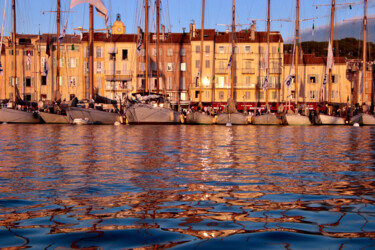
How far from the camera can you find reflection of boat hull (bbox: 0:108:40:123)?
55688 millimetres

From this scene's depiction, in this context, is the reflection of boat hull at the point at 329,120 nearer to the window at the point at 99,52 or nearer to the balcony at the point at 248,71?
the balcony at the point at 248,71

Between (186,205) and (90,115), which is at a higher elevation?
(90,115)

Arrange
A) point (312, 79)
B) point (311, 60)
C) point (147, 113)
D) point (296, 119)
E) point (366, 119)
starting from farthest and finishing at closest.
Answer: point (311, 60), point (312, 79), point (366, 119), point (296, 119), point (147, 113)

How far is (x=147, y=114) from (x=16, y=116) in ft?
44.8

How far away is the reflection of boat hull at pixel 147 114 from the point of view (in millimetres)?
54719

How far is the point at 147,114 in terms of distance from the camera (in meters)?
54.8

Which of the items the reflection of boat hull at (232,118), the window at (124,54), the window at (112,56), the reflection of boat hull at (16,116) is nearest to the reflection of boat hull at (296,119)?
the reflection of boat hull at (232,118)

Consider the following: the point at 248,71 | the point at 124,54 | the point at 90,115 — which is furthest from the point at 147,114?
the point at 248,71

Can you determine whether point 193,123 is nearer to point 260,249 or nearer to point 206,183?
point 206,183

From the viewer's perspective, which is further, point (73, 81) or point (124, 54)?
point (73, 81)

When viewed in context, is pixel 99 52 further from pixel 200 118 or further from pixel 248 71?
pixel 200 118

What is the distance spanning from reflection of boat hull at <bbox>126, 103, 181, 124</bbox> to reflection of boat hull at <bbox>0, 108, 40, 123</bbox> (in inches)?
407

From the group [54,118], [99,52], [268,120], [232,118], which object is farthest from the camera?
[99,52]

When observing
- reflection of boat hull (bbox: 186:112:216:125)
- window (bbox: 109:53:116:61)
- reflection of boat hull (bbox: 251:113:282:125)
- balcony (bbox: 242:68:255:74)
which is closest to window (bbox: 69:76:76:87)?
window (bbox: 109:53:116:61)
